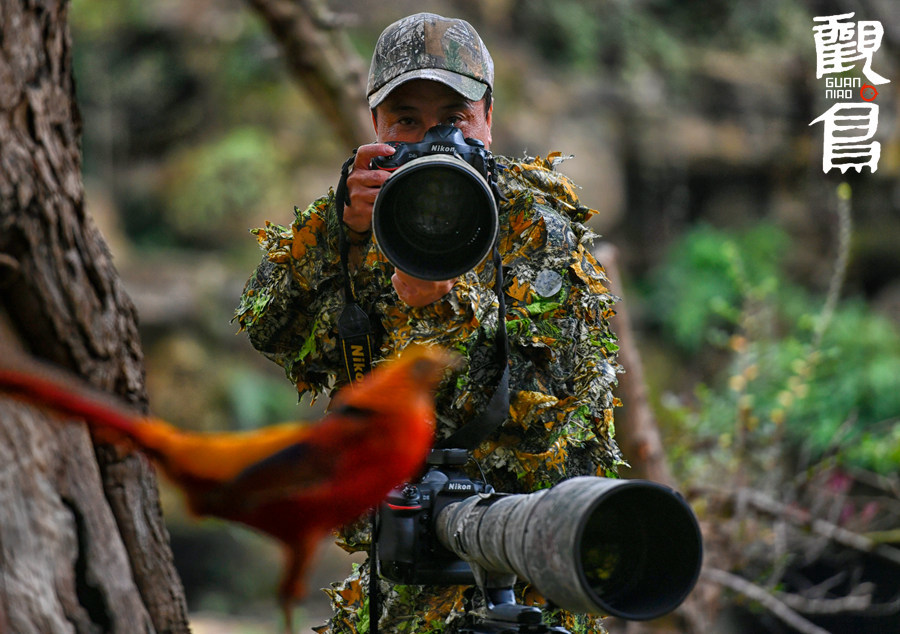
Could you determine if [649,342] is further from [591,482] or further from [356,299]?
[591,482]

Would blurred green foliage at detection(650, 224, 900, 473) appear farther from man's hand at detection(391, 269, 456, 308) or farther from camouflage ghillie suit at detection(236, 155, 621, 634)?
man's hand at detection(391, 269, 456, 308)

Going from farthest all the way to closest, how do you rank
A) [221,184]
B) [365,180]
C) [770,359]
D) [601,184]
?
[601,184], [221,184], [770,359], [365,180]

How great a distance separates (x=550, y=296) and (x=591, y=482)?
0.63 m

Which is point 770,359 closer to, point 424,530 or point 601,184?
point 601,184

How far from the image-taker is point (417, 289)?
4.09 ft

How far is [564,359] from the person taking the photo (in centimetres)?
145

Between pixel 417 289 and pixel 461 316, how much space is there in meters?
0.12

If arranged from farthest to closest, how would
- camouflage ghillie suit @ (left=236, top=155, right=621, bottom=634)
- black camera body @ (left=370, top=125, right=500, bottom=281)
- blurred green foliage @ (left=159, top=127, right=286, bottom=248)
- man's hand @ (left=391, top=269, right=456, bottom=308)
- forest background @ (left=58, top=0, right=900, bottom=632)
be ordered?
1. blurred green foliage @ (left=159, top=127, right=286, bottom=248)
2. forest background @ (left=58, top=0, right=900, bottom=632)
3. camouflage ghillie suit @ (left=236, top=155, right=621, bottom=634)
4. man's hand @ (left=391, top=269, right=456, bottom=308)
5. black camera body @ (left=370, top=125, right=500, bottom=281)

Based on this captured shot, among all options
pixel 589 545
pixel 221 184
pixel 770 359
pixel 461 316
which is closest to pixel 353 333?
pixel 461 316

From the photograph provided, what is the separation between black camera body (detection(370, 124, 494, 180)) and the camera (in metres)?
1.22

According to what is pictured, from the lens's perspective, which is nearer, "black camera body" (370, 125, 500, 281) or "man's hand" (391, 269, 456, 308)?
"black camera body" (370, 125, 500, 281)

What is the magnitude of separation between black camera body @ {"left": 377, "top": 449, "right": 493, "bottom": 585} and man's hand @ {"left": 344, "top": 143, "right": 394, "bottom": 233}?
399 mm

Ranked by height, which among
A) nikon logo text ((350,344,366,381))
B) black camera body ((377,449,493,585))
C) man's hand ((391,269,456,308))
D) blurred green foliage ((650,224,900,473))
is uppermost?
blurred green foliage ((650,224,900,473))

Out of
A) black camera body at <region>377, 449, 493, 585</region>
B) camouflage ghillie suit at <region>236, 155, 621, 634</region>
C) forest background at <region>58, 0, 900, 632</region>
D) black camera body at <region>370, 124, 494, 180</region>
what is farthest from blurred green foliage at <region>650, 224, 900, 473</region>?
black camera body at <region>377, 449, 493, 585</region>
